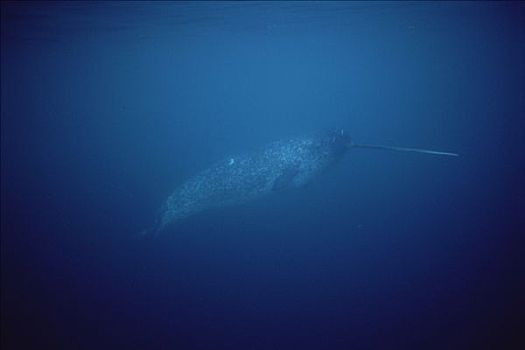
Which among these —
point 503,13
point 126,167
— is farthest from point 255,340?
point 503,13

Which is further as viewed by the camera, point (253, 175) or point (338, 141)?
point (338, 141)

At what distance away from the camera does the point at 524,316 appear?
8945 millimetres

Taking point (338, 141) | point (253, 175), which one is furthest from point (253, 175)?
point (338, 141)

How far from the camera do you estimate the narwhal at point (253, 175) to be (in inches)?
464

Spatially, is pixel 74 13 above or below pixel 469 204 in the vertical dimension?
above

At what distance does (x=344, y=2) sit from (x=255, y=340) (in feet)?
39.6

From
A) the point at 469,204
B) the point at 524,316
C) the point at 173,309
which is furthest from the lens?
the point at 469,204

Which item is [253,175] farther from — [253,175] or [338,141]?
[338,141]

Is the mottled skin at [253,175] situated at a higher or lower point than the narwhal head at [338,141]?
lower

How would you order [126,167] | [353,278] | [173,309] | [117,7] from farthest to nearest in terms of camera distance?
[126,167]
[117,7]
[353,278]
[173,309]

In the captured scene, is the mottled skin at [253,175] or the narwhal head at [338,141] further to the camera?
the narwhal head at [338,141]

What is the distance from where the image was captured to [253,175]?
11.8 m

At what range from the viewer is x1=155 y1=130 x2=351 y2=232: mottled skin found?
11781 millimetres

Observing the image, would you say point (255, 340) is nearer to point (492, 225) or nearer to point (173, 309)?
point (173, 309)
